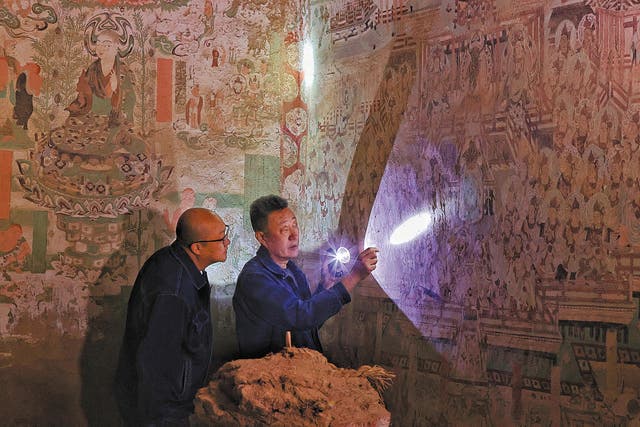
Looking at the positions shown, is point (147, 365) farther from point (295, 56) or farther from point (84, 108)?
point (295, 56)

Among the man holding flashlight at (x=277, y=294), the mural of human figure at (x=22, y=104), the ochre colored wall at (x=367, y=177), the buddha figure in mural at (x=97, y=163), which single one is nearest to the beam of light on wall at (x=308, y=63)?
the ochre colored wall at (x=367, y=177)

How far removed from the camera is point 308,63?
622 cm

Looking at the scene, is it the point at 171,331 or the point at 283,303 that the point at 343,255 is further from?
the point at 171,331

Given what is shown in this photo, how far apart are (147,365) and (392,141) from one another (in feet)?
6.66

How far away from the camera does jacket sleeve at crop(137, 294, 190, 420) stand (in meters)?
4.32

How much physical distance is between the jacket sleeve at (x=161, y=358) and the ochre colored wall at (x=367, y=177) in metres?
1.29

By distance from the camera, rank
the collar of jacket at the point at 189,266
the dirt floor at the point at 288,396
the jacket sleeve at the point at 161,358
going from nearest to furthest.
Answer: the dirt floor at the point at 288,396 → the jacket sleeve at the point at 161,358 → the collar of jacket at the point at 189,266

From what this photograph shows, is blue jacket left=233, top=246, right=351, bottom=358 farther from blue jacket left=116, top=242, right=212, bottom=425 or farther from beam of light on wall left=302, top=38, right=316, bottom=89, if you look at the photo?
beam of light on wall left=302, top=38, right=316, bottom=89

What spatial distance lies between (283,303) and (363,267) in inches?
21.7

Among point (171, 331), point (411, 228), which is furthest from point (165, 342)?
point (411, 228)

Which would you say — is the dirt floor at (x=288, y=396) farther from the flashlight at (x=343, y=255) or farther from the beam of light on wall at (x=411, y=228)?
the flashlight at (x=343, y=255)

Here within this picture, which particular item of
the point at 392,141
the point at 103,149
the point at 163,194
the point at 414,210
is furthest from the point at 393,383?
the point at 103,149

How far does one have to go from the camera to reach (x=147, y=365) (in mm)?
4332

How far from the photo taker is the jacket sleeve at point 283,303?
4871 mm
